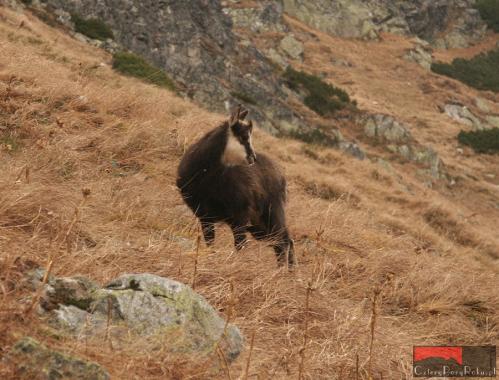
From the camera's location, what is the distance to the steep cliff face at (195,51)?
2867 centimetres

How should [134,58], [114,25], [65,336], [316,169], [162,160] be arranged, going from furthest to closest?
[114,25]
[134,58]
[316,169]
[162,160]
[65,336]

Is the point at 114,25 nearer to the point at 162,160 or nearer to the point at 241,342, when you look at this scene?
the point at 162,160

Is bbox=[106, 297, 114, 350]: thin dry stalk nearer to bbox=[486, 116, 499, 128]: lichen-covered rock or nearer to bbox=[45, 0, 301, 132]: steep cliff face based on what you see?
bbox=[45, 0, 301, 132]: steep cliff face

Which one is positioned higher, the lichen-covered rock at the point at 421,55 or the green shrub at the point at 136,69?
the green shrub at the point at 136,69

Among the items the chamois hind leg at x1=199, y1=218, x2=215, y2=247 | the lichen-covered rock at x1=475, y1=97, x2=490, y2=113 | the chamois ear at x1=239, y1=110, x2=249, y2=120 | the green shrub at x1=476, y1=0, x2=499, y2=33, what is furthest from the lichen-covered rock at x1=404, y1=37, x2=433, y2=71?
the chamois hind leg at x1=199, y1=218, x2=215, y2=247

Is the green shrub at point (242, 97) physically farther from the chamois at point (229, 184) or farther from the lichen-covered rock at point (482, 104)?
the lichen-covered rock at point (482, 104)

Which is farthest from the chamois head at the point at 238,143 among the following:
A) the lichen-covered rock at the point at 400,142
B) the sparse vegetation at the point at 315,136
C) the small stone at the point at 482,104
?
the small stone at the point at 482,104

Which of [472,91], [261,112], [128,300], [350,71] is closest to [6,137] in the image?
[128,300]

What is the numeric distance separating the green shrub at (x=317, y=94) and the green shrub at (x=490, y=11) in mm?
44457

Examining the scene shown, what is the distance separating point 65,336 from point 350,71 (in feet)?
179

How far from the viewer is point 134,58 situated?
2262cm

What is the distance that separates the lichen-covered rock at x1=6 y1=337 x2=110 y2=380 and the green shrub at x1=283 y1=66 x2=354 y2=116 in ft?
114

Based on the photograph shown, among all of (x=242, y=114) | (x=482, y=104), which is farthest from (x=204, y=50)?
(x=482, y=104)

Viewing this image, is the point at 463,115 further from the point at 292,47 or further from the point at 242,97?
the point at 242,97
